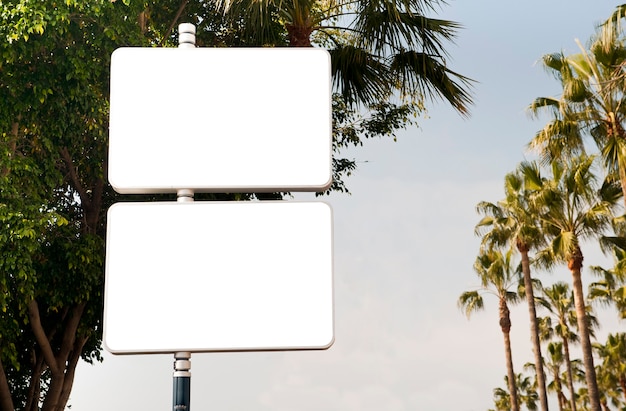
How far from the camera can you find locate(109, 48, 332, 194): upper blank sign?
6.79ft

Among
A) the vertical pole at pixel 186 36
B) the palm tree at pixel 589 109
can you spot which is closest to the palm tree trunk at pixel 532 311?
the palm tree at pixel 589 109

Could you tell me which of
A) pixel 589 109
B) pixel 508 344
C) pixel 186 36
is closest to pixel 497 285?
pixel 508 344

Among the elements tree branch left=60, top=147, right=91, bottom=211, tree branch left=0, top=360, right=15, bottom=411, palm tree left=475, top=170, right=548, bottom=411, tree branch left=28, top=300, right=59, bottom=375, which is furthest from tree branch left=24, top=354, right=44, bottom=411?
palm tree left=475, top=170, right=548, bottom=411

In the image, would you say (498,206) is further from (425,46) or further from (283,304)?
(283,304)

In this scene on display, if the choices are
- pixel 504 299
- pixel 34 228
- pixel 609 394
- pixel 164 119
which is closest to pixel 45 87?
pixel 34 228

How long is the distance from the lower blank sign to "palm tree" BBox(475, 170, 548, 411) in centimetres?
3144

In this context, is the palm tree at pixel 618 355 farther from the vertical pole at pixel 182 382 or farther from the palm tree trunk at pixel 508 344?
the vertical pole at pixel 182 382

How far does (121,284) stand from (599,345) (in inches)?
2706

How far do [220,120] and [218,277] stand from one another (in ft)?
1.41

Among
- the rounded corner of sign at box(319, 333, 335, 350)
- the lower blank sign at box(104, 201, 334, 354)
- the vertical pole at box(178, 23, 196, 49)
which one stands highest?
the vertical pole at box(178, 23, 196, 49)

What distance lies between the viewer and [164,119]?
212 cm

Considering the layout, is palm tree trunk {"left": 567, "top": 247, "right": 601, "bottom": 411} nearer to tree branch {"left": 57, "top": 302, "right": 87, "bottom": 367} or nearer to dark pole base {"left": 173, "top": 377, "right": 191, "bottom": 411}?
tree branch {"left": 57, "top": 302, "right": 87, "bottom": 367}

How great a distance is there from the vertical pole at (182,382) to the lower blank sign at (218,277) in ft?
0.18

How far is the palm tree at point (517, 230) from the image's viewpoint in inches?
1313
